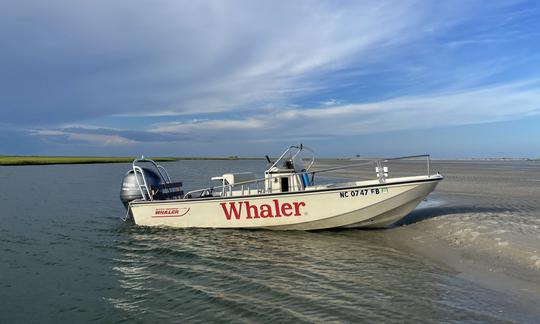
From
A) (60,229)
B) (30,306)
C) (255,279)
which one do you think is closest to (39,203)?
(60,229)

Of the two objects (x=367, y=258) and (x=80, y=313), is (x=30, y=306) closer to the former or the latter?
(x=80, y=313)

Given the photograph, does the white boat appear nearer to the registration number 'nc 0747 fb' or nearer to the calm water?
the registration number 'nc 0747 fb'

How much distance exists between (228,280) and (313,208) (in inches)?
200

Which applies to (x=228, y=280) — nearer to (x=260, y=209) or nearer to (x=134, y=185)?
(x=260, y=209)

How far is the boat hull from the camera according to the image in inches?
504

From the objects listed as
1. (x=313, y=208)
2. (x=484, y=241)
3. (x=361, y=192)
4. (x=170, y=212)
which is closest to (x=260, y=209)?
(x=313, y=208)

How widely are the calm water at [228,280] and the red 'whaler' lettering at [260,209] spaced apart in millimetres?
696

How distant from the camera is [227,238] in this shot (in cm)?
1333

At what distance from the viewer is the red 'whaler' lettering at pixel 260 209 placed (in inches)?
530

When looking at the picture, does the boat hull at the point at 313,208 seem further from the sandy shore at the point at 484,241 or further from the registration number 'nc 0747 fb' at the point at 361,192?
the sandy shore at the point at 484,241

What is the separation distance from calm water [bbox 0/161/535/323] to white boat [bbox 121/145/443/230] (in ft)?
1.67

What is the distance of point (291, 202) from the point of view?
1342 cm

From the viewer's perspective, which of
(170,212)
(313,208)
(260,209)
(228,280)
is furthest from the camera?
(170,212)

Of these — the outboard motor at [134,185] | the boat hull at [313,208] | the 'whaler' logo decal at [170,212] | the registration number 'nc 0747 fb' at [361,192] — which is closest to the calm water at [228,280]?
the boat hull at [313,208]
